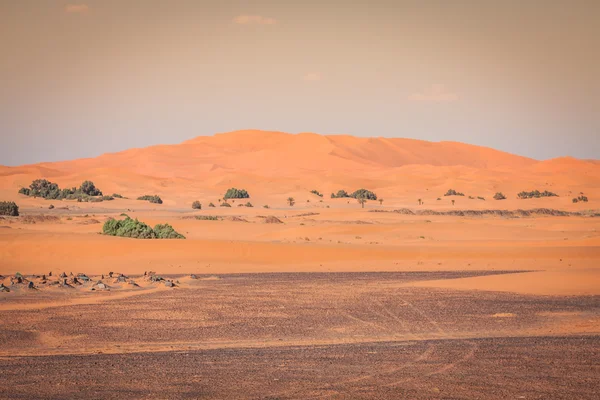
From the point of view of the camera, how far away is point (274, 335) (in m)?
14.6

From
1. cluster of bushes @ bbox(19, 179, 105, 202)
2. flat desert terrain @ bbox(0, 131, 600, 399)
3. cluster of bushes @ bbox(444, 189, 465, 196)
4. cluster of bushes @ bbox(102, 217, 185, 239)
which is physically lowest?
flat desert terrain @ bbox(0, 131, 600, 399)

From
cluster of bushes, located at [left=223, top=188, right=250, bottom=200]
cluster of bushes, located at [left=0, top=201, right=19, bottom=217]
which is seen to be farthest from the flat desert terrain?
cluster of bushes, located at [left=223, top=188, right=250, bottom=200]

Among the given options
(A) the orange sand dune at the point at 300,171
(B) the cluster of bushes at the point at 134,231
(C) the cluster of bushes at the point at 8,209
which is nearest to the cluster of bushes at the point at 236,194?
(A) the orange sand dune at the point at 300,171

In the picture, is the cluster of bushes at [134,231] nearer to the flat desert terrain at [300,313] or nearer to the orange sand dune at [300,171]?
the flat desert terrain at [300,313]

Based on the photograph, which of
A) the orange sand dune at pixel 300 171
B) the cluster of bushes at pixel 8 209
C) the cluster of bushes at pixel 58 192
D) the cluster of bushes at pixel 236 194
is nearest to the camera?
the cluster of bushes at pixel 8 209

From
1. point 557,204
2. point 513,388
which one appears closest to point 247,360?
point 513,388

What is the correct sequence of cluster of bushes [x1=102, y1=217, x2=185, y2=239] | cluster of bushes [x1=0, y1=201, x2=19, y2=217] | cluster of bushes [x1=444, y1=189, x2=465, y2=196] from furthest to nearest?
cluster of bushes [x1=444, y1=189, x2=465, y2=196] < cluster of bushes [x1=0, y1=201, x2=19, y2=217] < cluster of bushes [x1=102, y1=217, x2=185, y2=239]

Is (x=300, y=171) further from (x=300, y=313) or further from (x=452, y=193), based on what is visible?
(x=300, y=313)

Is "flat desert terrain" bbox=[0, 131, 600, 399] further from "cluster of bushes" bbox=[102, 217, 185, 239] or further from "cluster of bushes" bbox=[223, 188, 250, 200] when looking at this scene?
"cluster of bushes" bbox=[223, 188, 250, 200]

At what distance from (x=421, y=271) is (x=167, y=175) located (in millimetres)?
120731

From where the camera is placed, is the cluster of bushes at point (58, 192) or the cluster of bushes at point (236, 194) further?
the cluster of bushes at point (236, 194)

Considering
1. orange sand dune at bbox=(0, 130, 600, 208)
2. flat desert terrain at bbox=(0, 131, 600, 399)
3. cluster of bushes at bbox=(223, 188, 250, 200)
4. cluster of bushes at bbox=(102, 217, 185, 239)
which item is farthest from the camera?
orange sand dune at bbox=(0, 130, 600, 208)

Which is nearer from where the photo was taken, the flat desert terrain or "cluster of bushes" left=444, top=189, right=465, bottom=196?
the flat desert terrain

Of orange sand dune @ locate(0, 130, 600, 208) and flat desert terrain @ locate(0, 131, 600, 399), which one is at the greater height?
orange sand dune @ locate(0, 130, 600, 208)
